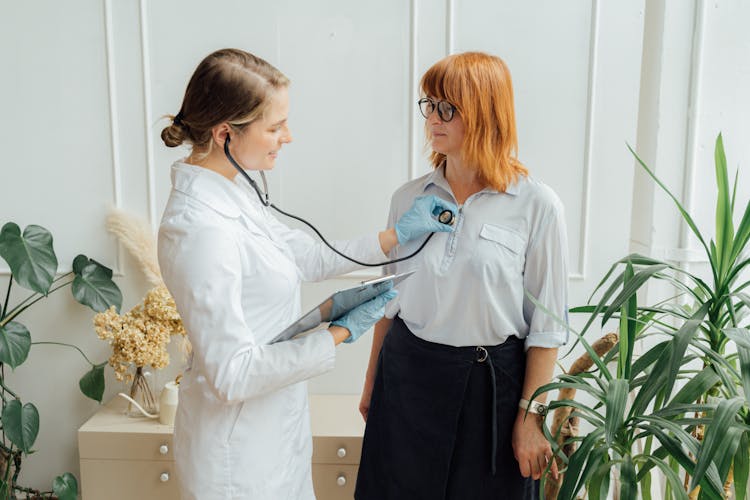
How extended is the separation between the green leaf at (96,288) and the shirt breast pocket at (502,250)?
1465 millimetres

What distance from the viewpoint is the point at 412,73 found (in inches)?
93.8

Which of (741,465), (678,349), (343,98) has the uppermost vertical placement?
(343,98)

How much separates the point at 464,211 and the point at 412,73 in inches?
38.7

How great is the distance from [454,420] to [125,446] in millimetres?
1282

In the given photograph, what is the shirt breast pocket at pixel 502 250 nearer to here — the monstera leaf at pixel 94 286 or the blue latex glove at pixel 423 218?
the blue latex glove at pixel 423 218

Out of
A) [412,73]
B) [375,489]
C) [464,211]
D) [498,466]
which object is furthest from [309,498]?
[412,73]

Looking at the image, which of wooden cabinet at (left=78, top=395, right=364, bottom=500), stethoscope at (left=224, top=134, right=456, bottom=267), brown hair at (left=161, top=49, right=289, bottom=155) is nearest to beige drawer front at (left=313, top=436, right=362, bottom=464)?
wooden cabinet at (left=78, top=395, right=364, bottom=500)

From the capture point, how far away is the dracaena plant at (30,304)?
2148 millimetres

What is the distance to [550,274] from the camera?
148cm

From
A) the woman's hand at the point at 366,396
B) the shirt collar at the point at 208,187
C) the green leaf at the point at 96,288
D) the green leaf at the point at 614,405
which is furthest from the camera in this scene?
the green leaf at the point at 96,288

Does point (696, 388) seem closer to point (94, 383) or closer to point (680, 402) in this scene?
point (680, 402)

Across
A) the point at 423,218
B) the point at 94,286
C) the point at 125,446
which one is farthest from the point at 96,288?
the point at 423,218

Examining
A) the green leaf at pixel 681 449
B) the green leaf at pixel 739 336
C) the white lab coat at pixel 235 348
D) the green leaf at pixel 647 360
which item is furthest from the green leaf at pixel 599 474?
the white lab coat at pixel 235 348

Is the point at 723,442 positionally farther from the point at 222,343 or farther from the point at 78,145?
the point at 78,145
